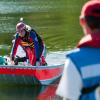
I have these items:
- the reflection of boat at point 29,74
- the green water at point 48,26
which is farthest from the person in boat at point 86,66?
the green water at point 48,26

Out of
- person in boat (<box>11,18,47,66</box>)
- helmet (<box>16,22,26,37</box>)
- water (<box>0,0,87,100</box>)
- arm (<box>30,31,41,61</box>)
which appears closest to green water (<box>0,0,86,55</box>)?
water (<box>0,0,87,100</box>)

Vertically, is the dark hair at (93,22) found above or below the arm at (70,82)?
above

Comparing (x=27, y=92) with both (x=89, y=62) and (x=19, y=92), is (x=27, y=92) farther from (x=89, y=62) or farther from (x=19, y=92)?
(x=89, y=62)

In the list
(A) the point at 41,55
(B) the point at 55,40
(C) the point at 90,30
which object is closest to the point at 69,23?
(B) the point at 55,40

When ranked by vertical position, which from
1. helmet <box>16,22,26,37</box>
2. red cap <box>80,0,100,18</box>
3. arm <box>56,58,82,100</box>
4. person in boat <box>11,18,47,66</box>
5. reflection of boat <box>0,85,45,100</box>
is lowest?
reflection of boat <box>0,85,45,100</box>

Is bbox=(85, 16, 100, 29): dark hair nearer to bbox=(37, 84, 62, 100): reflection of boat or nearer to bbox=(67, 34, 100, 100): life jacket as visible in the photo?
bbox=(67, 34, 100, 100): life jacket

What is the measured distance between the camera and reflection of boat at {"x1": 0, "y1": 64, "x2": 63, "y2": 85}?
10742 mm

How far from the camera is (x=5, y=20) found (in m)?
25.8

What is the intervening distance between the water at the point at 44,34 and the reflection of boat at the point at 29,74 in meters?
0.16

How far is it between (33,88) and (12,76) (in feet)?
1.92

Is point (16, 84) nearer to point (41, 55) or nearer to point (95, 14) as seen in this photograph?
point (41, 55)

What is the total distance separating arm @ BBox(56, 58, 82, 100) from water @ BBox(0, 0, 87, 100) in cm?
750

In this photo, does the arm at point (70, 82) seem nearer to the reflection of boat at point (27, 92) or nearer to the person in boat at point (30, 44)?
the reflection of boat at point (27, 92)

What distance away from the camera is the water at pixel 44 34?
35.2 ft
